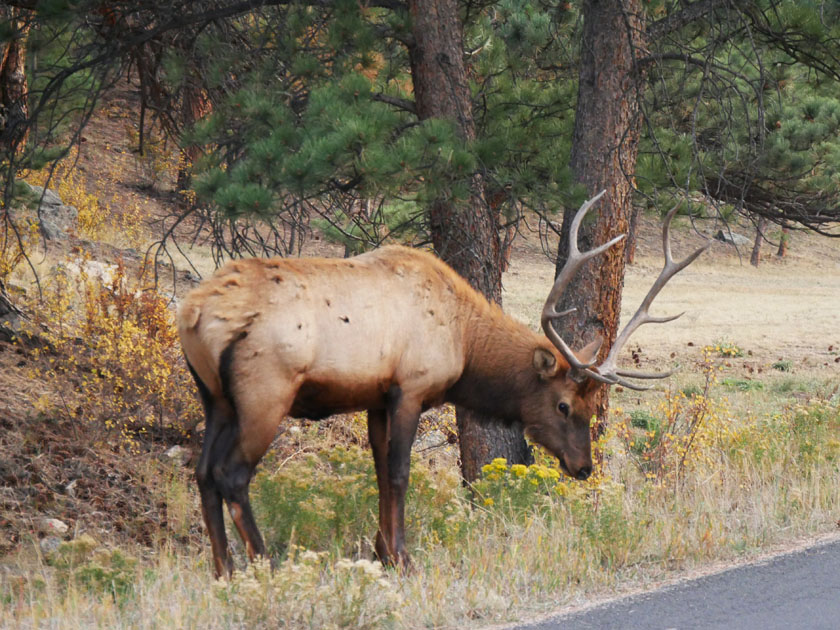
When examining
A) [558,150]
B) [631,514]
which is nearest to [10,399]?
[558,150]

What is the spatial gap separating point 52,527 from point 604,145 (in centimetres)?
560

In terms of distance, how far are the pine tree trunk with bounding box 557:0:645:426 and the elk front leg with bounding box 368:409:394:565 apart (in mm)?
2529

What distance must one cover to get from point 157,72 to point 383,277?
4.93 meters

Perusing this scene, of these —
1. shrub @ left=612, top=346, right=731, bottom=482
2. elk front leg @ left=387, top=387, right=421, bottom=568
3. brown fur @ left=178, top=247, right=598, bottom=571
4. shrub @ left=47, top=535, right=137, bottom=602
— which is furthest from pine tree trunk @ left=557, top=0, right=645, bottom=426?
shrub @ left=47, top=535, right=137, bottom=602

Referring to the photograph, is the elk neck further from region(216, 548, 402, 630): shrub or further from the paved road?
region(216, 548, 402, 630): shrub

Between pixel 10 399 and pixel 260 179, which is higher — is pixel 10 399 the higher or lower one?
the lower one

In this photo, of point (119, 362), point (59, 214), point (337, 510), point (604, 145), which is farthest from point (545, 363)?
point (59, 214)

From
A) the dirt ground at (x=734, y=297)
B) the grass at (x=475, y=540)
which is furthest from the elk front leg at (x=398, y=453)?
the dirt ground at (x=734, y=297)

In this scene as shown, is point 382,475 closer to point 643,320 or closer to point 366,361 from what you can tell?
point 366,361

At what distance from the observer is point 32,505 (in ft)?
30.5

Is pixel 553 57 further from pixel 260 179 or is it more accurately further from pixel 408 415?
pixel 408 415

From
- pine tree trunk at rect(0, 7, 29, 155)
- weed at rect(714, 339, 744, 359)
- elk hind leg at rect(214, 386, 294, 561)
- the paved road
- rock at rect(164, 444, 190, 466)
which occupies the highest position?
pine tree trunk at rect(0, 7, 29, 155)

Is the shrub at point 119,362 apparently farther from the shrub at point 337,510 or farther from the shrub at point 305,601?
the shrub at point 305,601

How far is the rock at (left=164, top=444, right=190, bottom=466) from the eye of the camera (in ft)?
33.0
